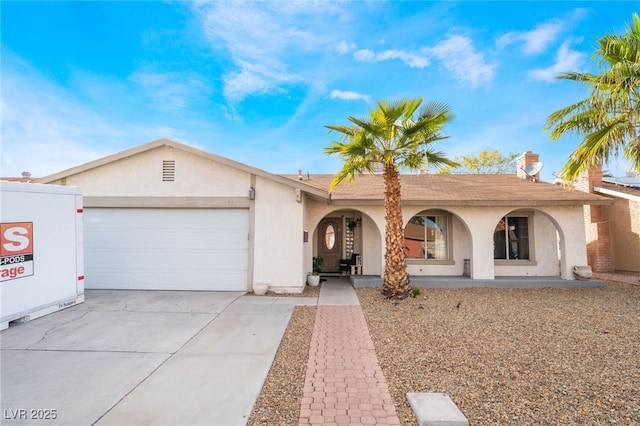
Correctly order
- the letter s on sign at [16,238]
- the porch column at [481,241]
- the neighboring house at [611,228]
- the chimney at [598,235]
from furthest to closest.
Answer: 1. the chimney at [598,235]
2. the neighboring house at [611,228]
3. the porch column at [481,241]
4. the letter s on sign at [16,238]

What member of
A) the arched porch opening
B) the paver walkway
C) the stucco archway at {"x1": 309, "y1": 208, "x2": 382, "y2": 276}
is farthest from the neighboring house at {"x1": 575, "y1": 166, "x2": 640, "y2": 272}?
the paver walkway

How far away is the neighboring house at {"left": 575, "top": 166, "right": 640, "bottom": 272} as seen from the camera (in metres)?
12.4

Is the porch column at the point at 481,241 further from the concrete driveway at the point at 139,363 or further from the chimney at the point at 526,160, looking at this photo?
the concrete driveway at the point at 139,363

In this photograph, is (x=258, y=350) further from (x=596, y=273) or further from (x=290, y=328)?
(x=596, y=273)

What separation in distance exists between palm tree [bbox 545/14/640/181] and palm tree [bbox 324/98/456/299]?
3964mm

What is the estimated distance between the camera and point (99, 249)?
9172 millimetres

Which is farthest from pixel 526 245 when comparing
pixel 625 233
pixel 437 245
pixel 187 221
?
pixel 187 221

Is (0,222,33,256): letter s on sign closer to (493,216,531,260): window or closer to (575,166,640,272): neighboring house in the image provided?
(493,216,531,260): window

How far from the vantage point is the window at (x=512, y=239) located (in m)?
11.5

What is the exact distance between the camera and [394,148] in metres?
8.22

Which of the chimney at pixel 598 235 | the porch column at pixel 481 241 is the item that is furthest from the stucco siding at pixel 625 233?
the porch column at pixel 481 241

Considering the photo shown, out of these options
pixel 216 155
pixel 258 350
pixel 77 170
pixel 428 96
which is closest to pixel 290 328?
pixel 258 350

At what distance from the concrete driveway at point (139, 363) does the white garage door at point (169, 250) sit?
5.48 ft

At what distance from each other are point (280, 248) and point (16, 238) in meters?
5.93
